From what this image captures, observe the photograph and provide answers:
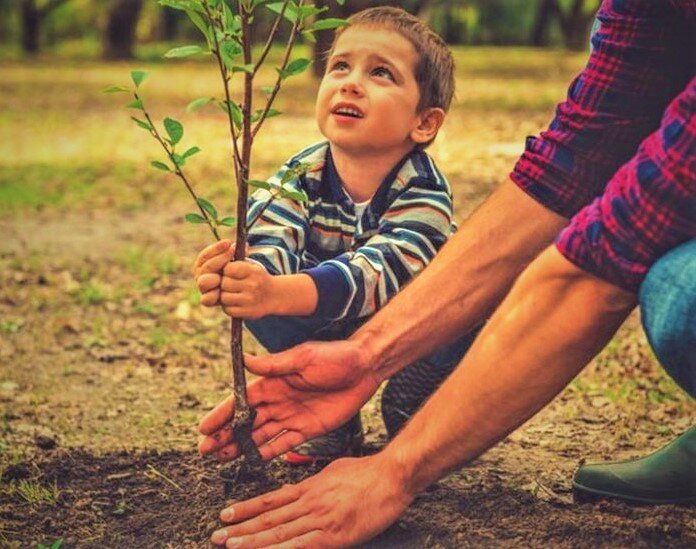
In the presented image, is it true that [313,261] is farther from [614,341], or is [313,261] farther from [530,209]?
[614,341]

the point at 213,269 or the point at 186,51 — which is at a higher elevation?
the point at 186,51

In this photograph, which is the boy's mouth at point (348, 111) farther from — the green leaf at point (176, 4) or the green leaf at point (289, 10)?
the green leaf at point (176, 4)

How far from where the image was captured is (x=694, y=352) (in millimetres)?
2039

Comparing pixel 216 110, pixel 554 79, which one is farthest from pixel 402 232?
pixel 554 79

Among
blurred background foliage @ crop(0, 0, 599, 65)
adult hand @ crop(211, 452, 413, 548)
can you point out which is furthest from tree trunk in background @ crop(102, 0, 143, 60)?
adult hand @ crop(211, 452, 413, 548)

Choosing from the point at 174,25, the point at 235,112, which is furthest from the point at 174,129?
the point at 174,25

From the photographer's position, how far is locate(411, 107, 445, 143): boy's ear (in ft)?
9.87

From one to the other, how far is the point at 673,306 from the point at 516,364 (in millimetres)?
325

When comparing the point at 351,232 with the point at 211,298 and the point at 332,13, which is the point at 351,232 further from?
the point at 332,13

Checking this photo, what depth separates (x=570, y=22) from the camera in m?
31.8

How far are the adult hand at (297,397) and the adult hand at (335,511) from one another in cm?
26

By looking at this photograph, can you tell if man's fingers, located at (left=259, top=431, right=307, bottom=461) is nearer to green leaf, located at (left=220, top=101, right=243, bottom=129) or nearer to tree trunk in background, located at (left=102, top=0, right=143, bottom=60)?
green leaf, located at (left=220, top=101, right=243, bottom=129)

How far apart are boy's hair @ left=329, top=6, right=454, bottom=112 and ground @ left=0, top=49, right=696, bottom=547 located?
3.33ft

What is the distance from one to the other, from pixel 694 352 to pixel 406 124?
1172mm
